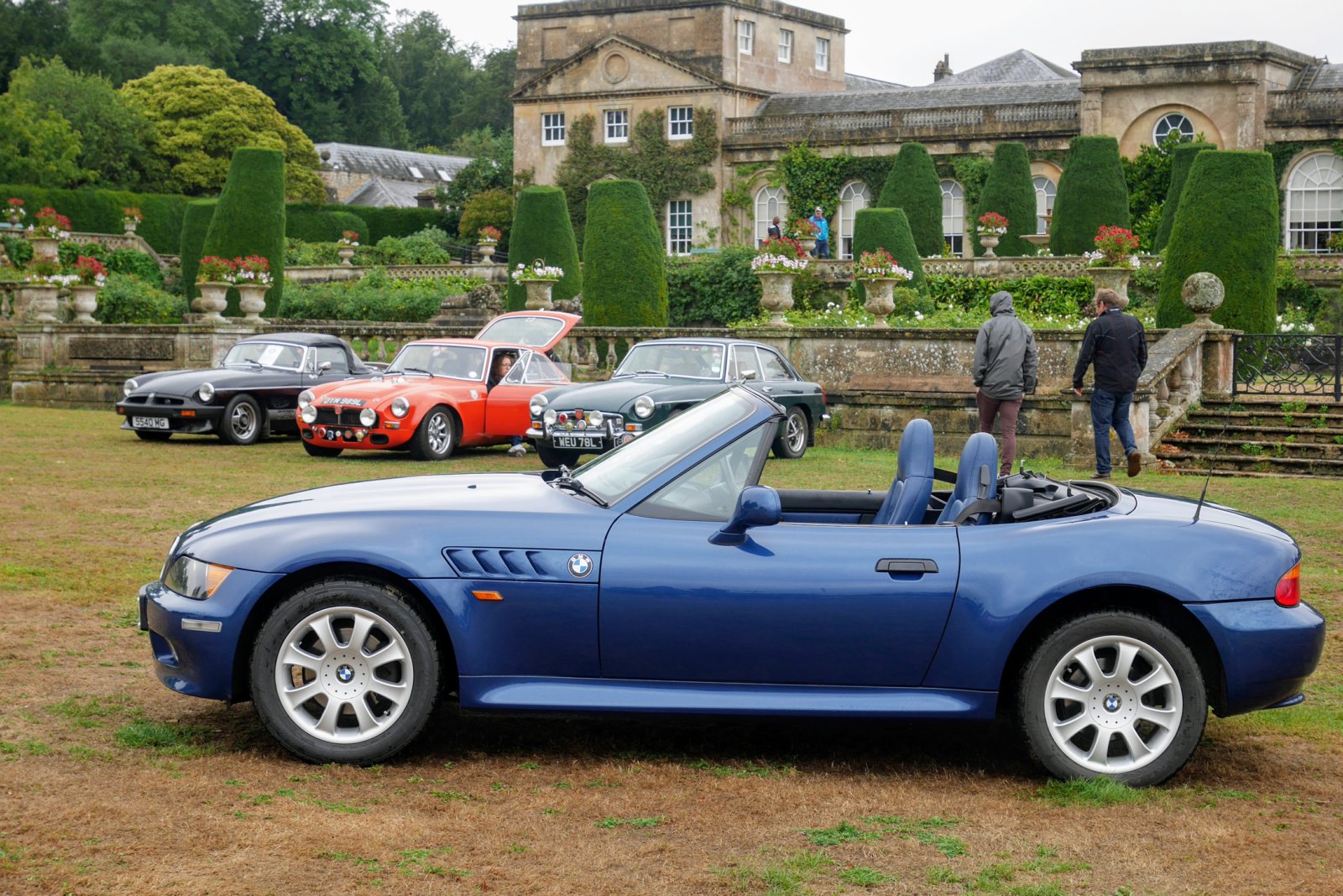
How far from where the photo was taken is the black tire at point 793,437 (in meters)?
18.5

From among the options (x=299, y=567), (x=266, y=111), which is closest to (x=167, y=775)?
(x=299, y=567)

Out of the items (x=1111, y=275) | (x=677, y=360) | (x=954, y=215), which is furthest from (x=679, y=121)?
(x=677, y=360)

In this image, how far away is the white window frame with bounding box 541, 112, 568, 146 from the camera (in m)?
59.9

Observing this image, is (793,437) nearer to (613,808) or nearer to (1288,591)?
(1288,591)

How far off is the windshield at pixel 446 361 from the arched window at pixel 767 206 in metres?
37.5

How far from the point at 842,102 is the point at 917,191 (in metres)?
15.4

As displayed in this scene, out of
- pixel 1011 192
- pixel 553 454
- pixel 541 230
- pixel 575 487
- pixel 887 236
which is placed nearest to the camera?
pixel 575 487

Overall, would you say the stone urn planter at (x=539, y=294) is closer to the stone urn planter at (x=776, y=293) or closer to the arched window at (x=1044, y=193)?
the stone urn planter at (x=776, y=293)

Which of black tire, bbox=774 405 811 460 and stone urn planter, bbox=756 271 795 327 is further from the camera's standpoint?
stone urn planter, bbox=756 271 795 327

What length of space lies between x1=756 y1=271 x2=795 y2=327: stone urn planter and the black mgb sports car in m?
6.45

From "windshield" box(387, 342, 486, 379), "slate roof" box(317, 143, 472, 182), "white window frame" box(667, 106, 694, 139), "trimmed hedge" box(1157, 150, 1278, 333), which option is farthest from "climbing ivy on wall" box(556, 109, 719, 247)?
"windshield" box(387, 342, 486, 379)

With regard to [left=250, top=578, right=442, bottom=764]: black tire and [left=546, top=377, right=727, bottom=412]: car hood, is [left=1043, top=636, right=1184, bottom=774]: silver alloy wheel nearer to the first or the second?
[left=250, top=578, right=442, bottom=764]: black tire

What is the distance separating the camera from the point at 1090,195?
123 feet

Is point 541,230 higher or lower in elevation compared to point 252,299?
higher
